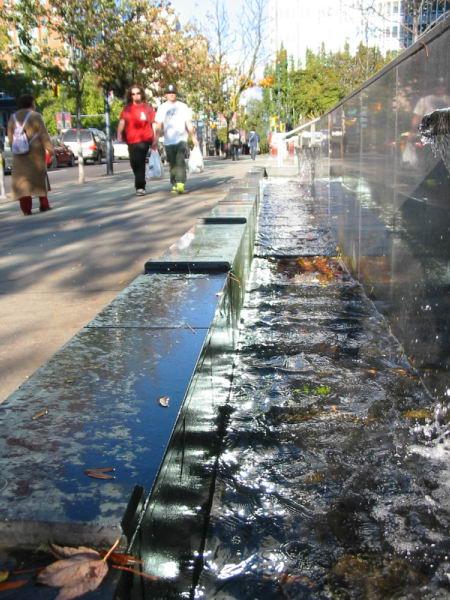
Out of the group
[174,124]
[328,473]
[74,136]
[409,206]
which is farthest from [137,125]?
[74,136]

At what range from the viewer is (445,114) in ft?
8.61

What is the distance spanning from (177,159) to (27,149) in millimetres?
3099

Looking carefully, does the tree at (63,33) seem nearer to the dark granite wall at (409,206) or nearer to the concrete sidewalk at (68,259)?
the concrete sidewalk at (68,259)

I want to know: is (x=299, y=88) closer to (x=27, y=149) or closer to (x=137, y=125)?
(x=137, y=125)

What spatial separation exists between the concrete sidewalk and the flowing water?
127 centimetres

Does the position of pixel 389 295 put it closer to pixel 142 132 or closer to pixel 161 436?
pixel 161 436

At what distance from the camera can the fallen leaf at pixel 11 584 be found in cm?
118

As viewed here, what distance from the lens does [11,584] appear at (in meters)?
1.20

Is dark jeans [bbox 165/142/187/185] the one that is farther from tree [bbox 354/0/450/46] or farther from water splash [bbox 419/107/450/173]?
water splash [bbox 419/107/450/173]

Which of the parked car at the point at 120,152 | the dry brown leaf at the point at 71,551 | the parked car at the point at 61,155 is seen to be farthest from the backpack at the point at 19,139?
the parked car at the point at 120,152

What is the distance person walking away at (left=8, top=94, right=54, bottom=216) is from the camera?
36.1ft

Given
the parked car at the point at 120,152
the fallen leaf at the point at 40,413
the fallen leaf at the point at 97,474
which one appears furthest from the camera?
the parked car at the point at 120,152

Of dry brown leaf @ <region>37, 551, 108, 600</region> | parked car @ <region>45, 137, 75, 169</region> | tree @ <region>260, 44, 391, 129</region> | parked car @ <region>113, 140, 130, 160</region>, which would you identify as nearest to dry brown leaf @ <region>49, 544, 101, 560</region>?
dry brown leaf @ <region>37, 551, 108, 600</region>

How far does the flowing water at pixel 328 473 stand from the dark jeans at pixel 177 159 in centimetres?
853
